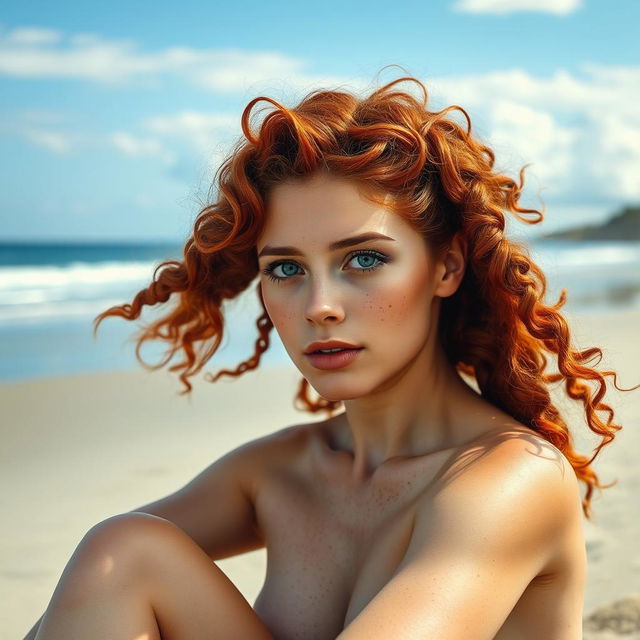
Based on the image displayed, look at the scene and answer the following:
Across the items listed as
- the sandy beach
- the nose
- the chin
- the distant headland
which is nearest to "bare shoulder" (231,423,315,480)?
the chin

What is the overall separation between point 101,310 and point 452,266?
12.0 meters

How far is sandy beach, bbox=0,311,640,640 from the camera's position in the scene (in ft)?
13.1

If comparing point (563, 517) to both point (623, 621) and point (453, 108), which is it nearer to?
point (453, 108)

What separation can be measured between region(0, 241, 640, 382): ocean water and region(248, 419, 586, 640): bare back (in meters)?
0.71

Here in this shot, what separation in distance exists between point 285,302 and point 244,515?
0.79 m

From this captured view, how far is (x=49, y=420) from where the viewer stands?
6492 millimetres

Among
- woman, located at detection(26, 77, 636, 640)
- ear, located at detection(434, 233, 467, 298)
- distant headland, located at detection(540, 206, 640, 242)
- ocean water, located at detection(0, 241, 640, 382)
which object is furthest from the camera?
distant headland, located at detection(540, 206, 640, 242)

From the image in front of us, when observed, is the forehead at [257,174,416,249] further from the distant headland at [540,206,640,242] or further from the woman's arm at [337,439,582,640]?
the distant headland at [540,206,640,242]

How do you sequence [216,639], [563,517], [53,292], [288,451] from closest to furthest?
[563,517] → [216,639] → [288,451] → [53,292]

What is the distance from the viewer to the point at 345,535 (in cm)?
251

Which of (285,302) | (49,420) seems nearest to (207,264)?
(285,302)

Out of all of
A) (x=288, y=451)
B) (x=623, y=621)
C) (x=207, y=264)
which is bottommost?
(x=623, y=621)

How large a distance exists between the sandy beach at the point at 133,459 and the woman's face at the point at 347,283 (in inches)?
54.3

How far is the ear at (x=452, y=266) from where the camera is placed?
252 cm
